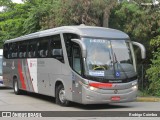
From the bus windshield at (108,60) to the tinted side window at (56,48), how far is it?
1.72m

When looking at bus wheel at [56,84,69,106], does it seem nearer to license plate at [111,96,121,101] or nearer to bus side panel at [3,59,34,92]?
license plate at [111,96,121,101]

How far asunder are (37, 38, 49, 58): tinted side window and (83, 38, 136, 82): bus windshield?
3.46 metres

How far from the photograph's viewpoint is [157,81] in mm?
21234

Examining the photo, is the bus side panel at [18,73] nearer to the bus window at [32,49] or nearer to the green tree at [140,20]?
the bus window at [32,49]

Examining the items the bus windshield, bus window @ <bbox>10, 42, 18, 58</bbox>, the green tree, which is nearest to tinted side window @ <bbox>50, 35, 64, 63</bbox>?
the bus windshield

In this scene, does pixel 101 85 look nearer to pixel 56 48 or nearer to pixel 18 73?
pixel 56 48

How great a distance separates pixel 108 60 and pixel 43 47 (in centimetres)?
447

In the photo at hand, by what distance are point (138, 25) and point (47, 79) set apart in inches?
302

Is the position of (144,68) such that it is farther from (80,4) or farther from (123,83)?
(123,83)

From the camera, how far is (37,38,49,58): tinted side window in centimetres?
1786

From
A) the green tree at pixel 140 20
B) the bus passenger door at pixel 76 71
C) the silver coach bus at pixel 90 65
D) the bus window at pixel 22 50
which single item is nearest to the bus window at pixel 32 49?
the bus window at pixel 22 50

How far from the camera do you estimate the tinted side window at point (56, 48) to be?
16.2 metres

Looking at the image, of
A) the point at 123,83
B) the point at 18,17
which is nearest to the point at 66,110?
the point at 123,83

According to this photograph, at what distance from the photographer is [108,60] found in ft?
48.5
